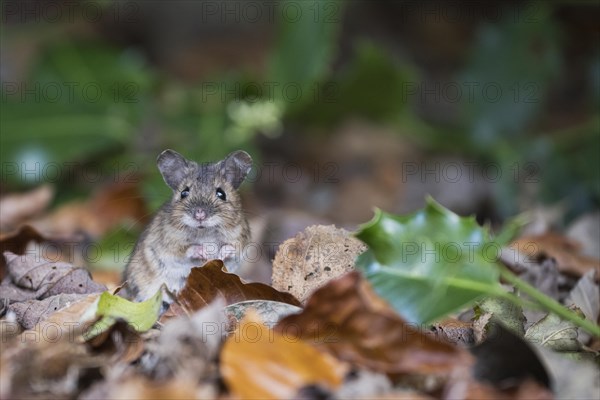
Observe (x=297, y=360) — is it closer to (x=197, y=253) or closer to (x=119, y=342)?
(x=119, y=342)

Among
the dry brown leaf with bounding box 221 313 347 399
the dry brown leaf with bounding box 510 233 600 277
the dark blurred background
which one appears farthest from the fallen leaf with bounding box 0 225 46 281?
the dry brown leaf with bounding box 510 233 600 277

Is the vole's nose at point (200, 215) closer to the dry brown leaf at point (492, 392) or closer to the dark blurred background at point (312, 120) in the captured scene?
the dry brown leaf at point (492, 392)

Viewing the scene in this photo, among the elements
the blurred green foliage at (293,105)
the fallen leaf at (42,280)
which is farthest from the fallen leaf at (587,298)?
the blurred green foliage at (293,105)

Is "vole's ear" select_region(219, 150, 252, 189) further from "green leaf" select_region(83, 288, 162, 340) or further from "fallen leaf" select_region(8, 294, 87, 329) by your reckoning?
"green leaf" select_region(83, 288, 162, 340)

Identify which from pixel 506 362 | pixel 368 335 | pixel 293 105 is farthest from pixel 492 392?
pixel 293 105

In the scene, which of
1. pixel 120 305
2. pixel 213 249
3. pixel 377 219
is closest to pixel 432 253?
pixel 377 219

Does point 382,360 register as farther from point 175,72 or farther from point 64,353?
point 175,72

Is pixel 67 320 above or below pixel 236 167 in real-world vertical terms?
below

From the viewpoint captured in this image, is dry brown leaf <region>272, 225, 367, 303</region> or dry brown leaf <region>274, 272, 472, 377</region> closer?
dry brown leaf <region>274, 272, 472, 377</region>
